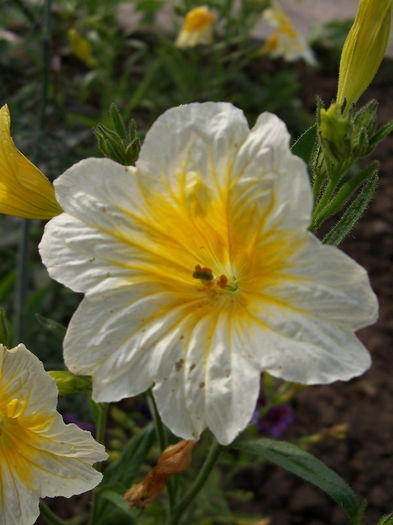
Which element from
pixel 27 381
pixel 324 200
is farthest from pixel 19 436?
pixel 324 200

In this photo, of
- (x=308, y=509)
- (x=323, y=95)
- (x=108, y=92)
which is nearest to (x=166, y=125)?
(x=308, y=509)

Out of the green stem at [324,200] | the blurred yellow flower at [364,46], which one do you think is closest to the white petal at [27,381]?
the green stem at [324,200]

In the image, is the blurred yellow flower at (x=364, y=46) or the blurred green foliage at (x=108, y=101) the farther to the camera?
the blurred green foliage at (x=108, y=101)

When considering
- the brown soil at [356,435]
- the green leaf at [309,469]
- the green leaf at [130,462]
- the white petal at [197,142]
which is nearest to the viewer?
the white petal at [197,142]

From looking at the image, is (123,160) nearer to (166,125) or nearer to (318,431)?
(166,125)

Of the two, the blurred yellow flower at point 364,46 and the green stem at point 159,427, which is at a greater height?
the blurred yellow flower at point 364,46

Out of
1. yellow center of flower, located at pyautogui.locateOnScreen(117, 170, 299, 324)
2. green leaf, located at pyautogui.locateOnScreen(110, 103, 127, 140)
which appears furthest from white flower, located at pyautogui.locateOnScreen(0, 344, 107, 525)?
green leaf, located at pyautogui.locateOnScreen(110, 103, 127, 140)

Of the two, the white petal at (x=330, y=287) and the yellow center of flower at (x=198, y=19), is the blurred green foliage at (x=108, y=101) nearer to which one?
the yellow center of flower at (x=198, y=19)
